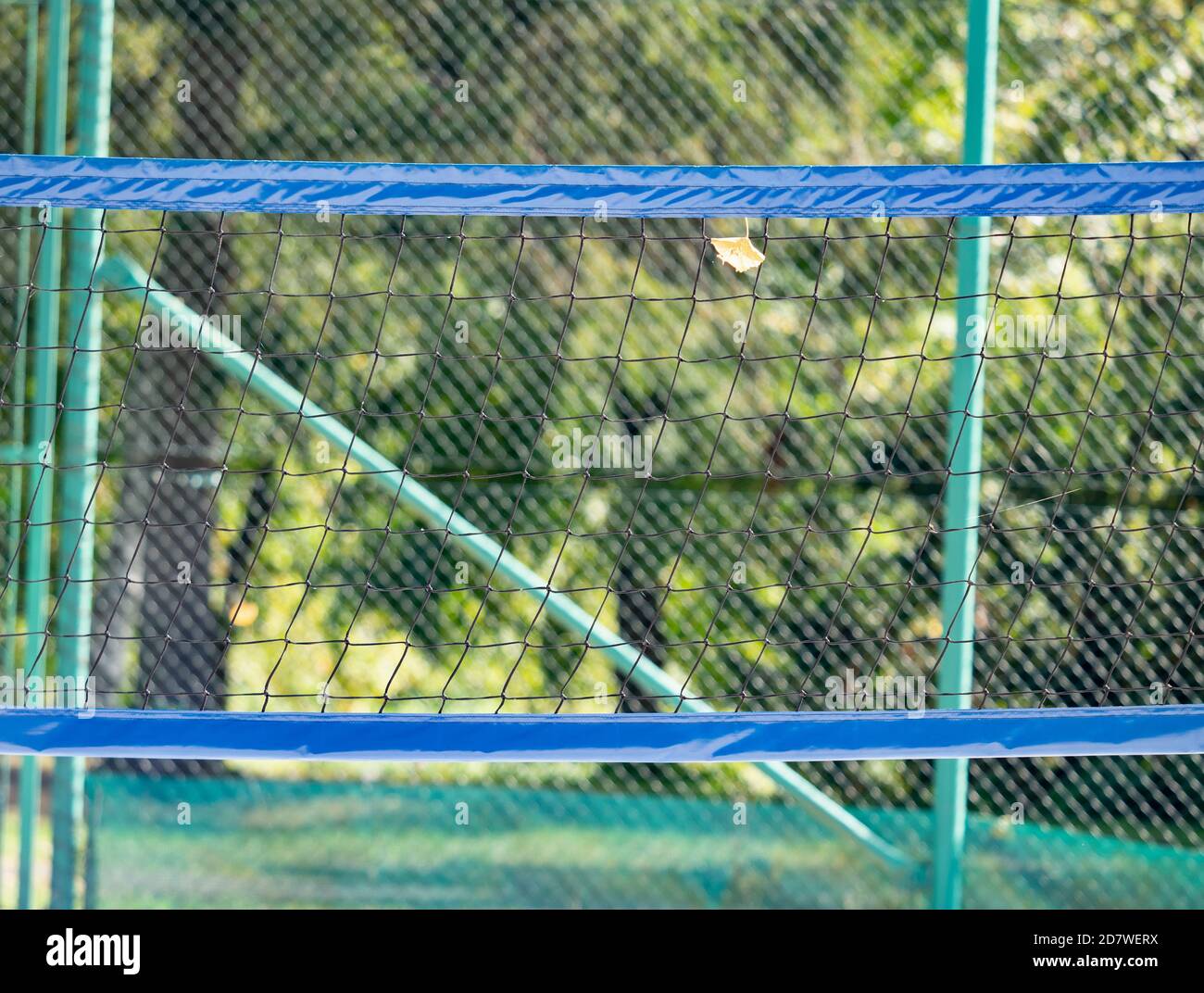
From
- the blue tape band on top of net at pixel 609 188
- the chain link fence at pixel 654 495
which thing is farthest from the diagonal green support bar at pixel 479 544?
the blue tape band on top of net at pixel 609 188

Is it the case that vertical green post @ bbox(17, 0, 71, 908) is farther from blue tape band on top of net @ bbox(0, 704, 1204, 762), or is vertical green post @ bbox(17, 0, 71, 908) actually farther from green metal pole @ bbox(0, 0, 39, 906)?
blue tape band on top of net @ bbox(0, 704, 1204, 762)

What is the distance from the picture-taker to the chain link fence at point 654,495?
153 inches

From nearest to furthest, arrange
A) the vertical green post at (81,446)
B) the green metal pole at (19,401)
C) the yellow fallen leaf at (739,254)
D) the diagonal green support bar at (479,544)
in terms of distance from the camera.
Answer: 1. the yellow fallen leaf at (739,254)
2. the diagonal green support bar at (479,544)
3. the vertical green post at (81,446)
4. the green metal pole at (19,401)

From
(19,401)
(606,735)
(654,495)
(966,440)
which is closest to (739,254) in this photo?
(606,735)

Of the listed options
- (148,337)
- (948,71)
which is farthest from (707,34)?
(148,337)

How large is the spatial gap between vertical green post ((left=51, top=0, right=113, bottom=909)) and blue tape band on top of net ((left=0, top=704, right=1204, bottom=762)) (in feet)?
4.85

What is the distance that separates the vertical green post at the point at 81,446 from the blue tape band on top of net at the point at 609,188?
1468 millimetres

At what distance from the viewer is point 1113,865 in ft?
12.5

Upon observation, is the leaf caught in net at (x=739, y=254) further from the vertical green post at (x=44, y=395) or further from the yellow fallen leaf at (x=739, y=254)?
the vertical green post at (x=44, y=395)

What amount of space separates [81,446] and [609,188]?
7.05 ft

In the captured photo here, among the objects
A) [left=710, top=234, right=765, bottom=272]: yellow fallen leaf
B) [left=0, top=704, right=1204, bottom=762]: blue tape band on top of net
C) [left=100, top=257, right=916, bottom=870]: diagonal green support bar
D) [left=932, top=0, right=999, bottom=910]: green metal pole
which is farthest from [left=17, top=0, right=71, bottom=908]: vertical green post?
[left=932, top=0, right=999, bottom=910]: green metal pole

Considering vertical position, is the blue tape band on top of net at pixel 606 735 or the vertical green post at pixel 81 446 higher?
the vertical green post at pixel 81 446
